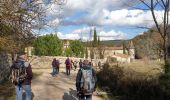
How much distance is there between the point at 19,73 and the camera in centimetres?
1395

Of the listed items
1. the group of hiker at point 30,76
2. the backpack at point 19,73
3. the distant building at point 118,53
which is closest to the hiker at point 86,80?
the group of hiker at point 30,76

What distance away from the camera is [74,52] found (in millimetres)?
123438

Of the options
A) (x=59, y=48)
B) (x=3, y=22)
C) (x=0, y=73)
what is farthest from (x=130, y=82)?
(x=59, y=48)

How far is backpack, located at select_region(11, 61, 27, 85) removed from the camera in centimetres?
1394

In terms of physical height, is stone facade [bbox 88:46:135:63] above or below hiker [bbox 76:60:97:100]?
above

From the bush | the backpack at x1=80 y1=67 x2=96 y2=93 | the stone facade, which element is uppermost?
the stone facade

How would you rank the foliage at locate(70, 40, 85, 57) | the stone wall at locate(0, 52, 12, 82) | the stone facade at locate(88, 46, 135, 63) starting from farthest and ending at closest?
the foliage at locate(70, 40, 85, 57), the stone facade at locate(88, 46, 135, 63), the stone wall at locate(0, 52, 12, 82)

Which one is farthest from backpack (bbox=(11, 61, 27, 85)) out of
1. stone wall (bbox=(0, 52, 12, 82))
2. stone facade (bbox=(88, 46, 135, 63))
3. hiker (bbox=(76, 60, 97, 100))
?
stone facade (bbox=(88, 46, 135, 63))

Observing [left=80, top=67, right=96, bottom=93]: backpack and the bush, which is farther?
the bush

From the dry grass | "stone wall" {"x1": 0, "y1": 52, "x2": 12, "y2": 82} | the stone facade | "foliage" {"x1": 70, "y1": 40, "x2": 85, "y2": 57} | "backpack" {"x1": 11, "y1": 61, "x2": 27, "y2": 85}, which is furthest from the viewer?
"foliage" {"x1": 70, "y1": 40, "x2": 85, "y2": 57}

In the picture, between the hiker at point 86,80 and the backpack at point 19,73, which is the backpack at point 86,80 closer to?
the hiker at point 86,80

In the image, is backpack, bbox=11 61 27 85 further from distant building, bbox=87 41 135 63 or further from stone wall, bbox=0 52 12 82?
distant building, bbox=87 41 135 63

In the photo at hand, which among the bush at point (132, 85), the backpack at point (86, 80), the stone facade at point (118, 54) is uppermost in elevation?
the stone facade at point (118, 54)

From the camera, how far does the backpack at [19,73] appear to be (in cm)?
1394
